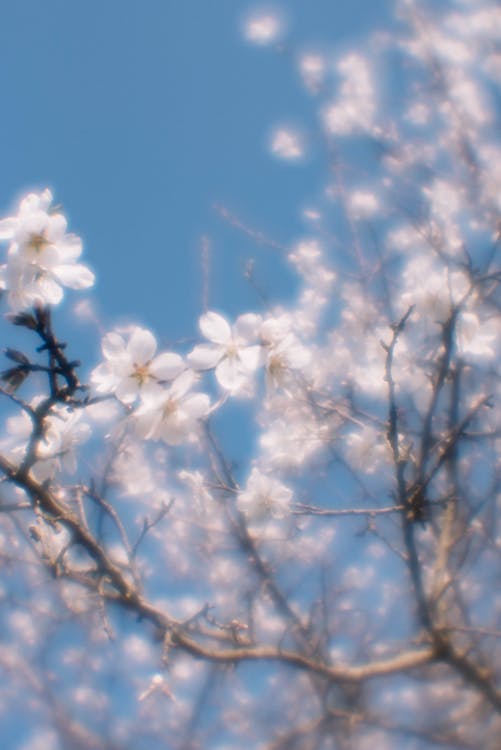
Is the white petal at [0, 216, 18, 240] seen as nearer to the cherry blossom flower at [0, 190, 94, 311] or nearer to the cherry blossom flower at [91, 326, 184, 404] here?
the cherry blossom flower at [0, 190, 94, 311]

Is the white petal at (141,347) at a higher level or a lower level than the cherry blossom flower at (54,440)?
higher

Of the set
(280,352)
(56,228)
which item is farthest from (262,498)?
(56,228)

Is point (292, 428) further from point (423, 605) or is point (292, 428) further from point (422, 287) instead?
point (423, 605)

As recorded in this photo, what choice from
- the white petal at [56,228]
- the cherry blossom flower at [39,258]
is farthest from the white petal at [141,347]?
the white petal at [56,228]

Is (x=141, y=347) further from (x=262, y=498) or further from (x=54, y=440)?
(x=262, y=498)

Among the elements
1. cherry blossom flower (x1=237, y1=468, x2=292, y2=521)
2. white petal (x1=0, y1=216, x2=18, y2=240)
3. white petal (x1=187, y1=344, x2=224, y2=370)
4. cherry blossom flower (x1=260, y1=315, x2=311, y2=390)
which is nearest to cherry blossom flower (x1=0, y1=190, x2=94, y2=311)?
white petal (x1=0, y1=216, x2=18, y2=240)

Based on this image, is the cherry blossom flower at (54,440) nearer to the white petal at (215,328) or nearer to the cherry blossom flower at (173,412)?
the cherry blossom flower at (173,412)

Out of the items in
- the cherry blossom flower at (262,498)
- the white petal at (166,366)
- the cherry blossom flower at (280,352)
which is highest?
the cherry blossom flower at (262,498)

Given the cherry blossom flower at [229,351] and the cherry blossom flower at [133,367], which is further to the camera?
the cherry blossom flower at [229,351]
